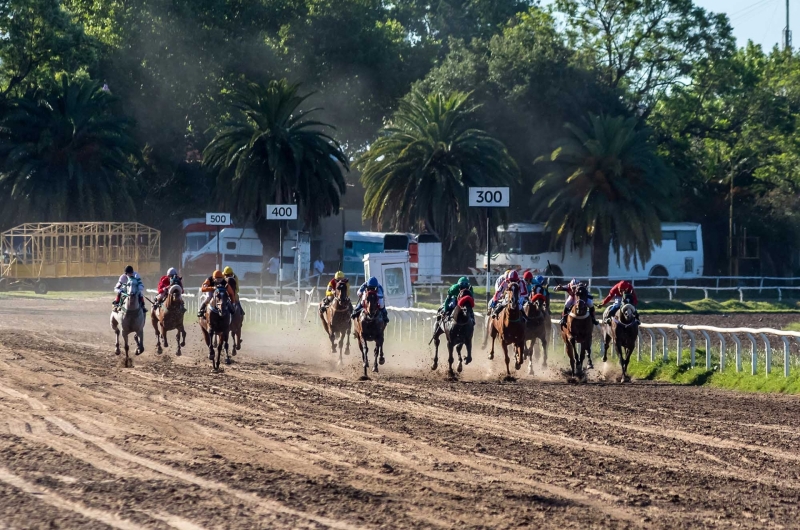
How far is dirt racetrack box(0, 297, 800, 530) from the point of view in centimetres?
805

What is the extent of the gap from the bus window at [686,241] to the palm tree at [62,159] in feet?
88.3

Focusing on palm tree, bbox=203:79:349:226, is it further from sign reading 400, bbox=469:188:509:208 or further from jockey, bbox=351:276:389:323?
jockey, bbox=351:276:389:323

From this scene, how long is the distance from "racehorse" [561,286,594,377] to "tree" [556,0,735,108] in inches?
1561

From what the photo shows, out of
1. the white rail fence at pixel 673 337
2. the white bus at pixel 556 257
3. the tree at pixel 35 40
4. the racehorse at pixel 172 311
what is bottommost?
the white rail fence at pixel 673 337

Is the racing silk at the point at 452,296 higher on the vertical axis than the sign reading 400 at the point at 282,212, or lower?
lower

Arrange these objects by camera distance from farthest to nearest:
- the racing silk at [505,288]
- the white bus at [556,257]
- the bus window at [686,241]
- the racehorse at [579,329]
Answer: the bus window at [686,241], the white bus at [556,257], the racehorse at [579,329], the racing silk at [505,288]

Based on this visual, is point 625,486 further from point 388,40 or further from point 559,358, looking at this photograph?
point 388,40

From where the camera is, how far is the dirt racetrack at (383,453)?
805 centimetres

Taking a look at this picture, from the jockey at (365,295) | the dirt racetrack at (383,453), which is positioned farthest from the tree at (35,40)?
the dirt racetrack at (383,453)

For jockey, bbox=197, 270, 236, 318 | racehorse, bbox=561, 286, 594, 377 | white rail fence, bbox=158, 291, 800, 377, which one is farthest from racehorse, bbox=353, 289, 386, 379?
white rail fence, bbox=158, 291, 800, 377

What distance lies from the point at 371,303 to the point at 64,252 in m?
33.7

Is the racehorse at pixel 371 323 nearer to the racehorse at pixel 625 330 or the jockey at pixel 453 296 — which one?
the jockey at pixel 453 296

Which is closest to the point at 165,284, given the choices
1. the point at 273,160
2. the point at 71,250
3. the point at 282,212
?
the point at 282,212

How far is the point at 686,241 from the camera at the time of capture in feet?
175
